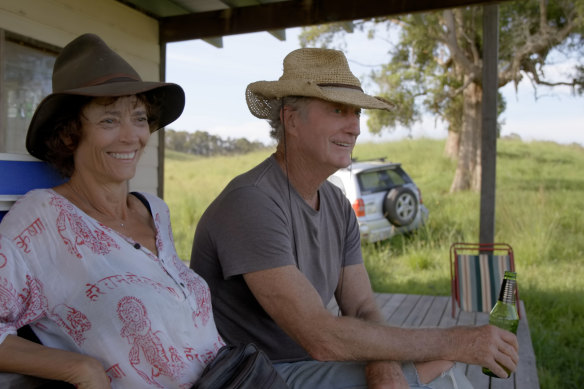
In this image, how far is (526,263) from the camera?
722 cm

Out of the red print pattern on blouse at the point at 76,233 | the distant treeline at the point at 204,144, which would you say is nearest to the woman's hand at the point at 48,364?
the red print pattern on blouse at the point at 76,233

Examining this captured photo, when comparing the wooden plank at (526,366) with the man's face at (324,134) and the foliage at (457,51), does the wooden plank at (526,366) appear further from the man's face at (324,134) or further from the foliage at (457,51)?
the foliage at (457,51)

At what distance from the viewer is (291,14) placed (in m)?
4.39

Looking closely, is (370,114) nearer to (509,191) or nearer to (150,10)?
(509,191)

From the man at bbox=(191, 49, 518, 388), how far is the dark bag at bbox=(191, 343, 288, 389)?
18cm

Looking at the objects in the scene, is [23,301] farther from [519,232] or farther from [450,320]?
[519,232]

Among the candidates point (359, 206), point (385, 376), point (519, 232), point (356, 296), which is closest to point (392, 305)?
point (356, 296)

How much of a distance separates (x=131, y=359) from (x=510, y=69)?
1344cm

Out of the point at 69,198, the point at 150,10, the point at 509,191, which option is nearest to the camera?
the point at 69,198

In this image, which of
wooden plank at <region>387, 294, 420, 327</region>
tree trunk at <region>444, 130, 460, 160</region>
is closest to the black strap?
wooden plank at <region>387, 294, 420, 327</region>

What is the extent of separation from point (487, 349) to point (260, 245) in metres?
0.73

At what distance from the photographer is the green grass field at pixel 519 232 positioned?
469cm

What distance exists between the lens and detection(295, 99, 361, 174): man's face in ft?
6.19

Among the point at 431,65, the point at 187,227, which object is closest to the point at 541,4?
the point at 431,65
